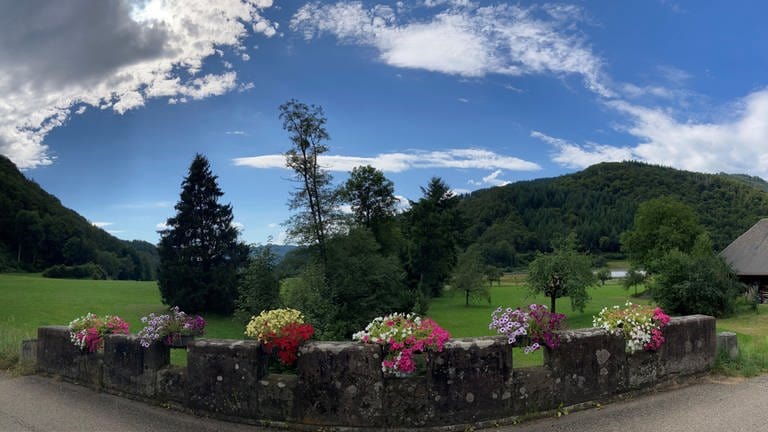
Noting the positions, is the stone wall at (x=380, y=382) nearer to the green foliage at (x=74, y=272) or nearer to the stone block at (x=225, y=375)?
the stone block at (x=225, y=375)

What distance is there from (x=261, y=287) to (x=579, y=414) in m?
24.6

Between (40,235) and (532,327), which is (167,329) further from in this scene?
(40,235)

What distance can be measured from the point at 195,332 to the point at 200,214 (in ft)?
125

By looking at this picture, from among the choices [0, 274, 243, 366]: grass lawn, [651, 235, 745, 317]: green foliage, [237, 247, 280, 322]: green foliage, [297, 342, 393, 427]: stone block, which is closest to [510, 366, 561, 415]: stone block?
[297, 342, 393, 427]: stone block

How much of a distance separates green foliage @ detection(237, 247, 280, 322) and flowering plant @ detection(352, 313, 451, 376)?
22.1 metres

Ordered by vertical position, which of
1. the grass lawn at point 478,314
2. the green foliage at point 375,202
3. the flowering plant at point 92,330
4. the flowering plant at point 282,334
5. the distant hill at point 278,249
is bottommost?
the grass lawn at point 478,314

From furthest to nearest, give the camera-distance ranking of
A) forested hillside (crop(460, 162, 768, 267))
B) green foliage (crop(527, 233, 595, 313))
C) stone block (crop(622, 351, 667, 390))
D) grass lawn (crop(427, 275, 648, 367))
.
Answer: forested hillside (crop(460, 162, 768, 267)), green foliage (crop(527, 233, 595, 313)), grass lawn (crop(427, 275, 648, 367)), stone block (crop(622, 351, 667, 390))

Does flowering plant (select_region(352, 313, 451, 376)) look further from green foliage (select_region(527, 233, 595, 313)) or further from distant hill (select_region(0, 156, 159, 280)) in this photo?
distant hill (select_region(0, 156, 159, 280))

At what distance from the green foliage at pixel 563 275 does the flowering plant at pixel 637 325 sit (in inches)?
891

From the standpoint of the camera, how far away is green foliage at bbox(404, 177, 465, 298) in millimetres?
50125

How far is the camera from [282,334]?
233 inches

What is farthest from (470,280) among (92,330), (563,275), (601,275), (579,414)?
(579,414)

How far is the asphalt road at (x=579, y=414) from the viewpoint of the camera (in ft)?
18.8

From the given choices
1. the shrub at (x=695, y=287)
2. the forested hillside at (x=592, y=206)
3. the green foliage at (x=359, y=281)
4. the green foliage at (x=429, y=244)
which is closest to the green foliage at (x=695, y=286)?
the shrub at (x=695, y=287)
